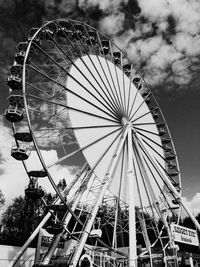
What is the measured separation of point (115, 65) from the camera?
2692 centimetres

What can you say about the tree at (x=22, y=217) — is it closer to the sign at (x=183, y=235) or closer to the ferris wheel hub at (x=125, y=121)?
the ferris wheel hub at (x=125, y=121)

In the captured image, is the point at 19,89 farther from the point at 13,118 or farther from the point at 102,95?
the point at 102,95

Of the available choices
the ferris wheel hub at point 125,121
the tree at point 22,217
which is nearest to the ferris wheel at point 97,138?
the ferris wheel hub at point 125,121

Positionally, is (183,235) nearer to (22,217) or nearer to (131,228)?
(131,228)

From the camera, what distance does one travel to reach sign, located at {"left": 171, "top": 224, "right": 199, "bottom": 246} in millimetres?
19727

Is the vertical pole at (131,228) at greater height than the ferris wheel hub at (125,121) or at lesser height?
lesser

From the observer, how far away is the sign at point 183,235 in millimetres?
19727

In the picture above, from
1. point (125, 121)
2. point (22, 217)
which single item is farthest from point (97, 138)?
point (22, 217)

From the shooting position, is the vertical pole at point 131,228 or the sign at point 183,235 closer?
the vertical pole at point 131,228

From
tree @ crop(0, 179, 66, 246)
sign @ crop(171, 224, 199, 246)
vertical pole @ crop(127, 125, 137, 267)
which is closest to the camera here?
vertical pole @ crop(127, 125, 137, 267)

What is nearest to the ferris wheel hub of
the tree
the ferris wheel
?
the ferris wheel

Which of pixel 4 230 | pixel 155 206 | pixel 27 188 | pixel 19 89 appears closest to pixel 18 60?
pixel 19 89

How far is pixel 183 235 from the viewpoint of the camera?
2044 centimetres

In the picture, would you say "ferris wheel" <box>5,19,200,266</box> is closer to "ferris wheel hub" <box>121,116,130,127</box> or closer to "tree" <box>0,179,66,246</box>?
"ferris wheel hub" <box>121,116,130,127</box>
